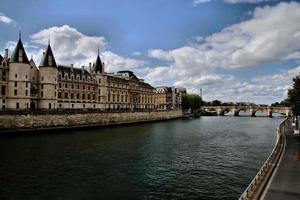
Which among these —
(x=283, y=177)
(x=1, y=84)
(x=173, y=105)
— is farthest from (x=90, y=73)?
(x=283, y=177)

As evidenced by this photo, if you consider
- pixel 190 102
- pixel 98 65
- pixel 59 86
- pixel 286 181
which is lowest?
pixel 286 181

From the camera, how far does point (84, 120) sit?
79.6 meters

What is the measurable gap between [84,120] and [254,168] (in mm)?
57298

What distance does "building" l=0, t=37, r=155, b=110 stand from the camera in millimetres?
72188

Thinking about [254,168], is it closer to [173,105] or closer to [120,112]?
[120,112]

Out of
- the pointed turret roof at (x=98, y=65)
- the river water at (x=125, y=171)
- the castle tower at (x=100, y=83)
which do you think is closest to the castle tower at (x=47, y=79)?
the castle tower at (x=100, y=83)

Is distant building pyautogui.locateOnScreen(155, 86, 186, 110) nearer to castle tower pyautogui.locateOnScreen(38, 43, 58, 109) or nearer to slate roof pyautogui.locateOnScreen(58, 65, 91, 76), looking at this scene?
slate roof pyautogui.locateOnScreen(58, 65, 91, 76)

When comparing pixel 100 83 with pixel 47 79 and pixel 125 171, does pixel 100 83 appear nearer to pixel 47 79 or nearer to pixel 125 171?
pixel 47 79

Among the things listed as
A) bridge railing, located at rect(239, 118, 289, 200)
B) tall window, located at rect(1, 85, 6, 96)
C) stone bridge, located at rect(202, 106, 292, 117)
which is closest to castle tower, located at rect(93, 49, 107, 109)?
tall window, located at rect(1, 85, 6, 96)

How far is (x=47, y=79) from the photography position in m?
81.0

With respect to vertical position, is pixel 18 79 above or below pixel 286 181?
above

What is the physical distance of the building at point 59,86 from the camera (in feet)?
237

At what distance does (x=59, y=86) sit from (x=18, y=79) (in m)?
19.4

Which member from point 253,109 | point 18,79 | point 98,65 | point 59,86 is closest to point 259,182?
point 18,79
